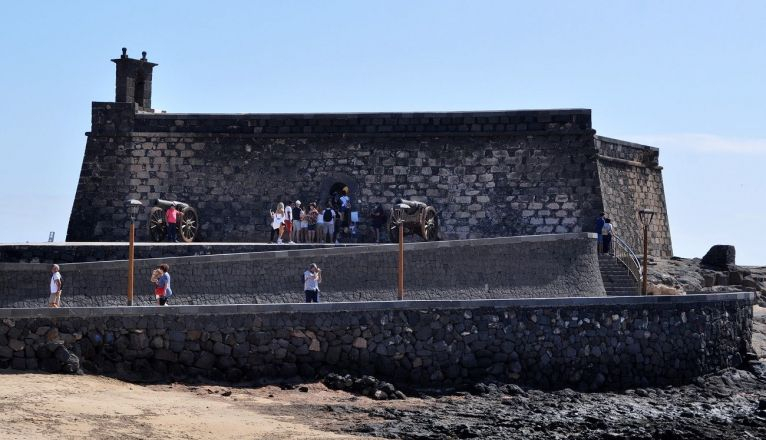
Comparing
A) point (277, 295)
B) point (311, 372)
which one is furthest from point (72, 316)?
point (277, 295)

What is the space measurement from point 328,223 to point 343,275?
4.87 meters

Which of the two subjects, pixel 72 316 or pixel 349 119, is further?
pixel 349 119

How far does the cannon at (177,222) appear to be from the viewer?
96.5 feet

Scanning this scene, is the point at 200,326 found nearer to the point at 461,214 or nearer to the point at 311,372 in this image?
the point at 311,372

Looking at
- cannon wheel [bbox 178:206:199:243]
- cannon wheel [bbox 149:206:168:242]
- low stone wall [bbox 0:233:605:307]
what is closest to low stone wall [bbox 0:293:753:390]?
low stone wall [bbox 0:233:605:307]

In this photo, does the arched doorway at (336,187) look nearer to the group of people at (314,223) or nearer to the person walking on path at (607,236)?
the group of people at (314,223)

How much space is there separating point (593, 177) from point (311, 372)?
443 inches

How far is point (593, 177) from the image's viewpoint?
98.1 feet

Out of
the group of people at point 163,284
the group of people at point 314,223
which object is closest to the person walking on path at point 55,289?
the group of people at point 163,284

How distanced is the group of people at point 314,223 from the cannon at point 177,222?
1688 millimetres

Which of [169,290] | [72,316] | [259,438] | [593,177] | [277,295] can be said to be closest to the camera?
[259,438]

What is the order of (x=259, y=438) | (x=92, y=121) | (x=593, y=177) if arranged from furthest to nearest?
(x=92, y=121) < (x=593, y=177) < (x=259, y=438)

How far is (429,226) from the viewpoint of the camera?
29188mm

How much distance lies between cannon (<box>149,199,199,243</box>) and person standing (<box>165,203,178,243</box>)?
226mm
